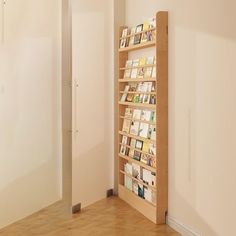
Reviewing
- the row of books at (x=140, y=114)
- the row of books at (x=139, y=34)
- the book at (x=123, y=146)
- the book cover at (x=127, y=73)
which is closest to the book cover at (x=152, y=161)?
the row of books at (x=140, y=114)

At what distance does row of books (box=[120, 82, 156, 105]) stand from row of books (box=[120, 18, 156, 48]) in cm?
46

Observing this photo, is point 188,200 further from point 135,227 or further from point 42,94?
point 42,94

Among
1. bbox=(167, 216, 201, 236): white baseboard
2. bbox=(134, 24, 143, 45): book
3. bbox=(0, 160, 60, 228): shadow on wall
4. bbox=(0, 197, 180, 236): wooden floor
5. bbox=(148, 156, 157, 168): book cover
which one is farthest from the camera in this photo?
bbox=(0, 160, 60, 228): shadow on wall

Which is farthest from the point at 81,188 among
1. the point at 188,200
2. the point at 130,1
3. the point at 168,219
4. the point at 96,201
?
the point at 130,1

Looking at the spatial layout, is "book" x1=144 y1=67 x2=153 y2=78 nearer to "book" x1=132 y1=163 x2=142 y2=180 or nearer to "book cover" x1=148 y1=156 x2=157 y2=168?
"book cover" x1=148 y1=156 x2=157 y2=168

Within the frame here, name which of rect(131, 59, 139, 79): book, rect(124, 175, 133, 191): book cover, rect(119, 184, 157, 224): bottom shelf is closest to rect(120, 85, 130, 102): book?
rect(131, 59, 139, 79): book

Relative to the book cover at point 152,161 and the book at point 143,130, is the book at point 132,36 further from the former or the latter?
the book cover at point 152,161

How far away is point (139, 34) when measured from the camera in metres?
4.89

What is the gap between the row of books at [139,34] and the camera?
4559 mm

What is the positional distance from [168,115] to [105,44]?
157 centimetres

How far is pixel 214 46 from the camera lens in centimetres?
355

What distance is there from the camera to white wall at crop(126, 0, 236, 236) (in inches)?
134

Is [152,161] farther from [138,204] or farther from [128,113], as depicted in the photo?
[128,113]

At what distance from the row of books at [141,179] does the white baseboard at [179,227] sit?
0.26 metres
